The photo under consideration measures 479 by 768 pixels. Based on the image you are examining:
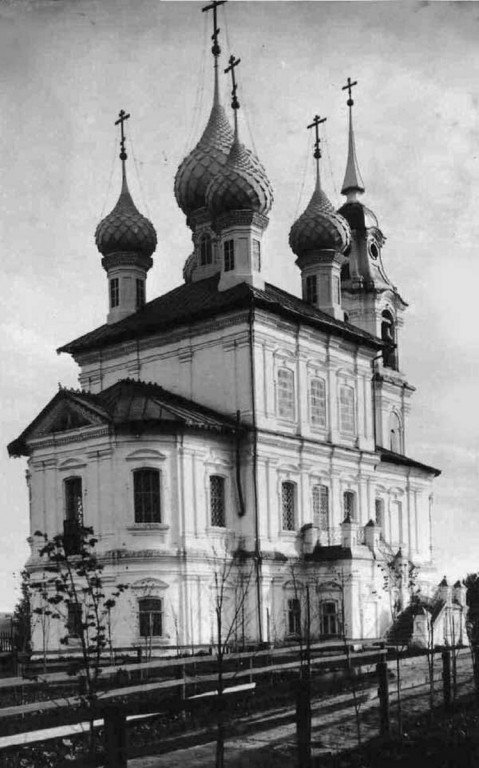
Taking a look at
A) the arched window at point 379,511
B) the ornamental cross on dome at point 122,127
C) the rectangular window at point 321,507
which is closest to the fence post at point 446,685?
the rectangular window at point 321,507

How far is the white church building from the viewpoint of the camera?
1079 inches

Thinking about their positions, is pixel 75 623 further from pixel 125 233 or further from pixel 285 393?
pixel 125 233

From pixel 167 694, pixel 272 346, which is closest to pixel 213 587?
pixel 272 346

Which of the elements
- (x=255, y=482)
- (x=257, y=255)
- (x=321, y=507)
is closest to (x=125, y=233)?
(x=257, y=255)

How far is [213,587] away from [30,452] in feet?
20.9

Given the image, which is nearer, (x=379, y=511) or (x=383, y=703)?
(x=383, y=703)

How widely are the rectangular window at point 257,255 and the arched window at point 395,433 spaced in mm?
13042

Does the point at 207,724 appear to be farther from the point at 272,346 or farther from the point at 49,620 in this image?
the point at 272,346

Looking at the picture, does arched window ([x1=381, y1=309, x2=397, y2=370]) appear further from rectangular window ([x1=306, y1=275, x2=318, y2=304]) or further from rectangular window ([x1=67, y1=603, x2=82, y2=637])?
rectangular window ([x1=67, y1=603, x2=82, y2=637])

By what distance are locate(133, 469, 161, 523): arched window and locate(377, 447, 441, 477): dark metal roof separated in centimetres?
1014

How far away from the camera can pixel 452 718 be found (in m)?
14.8

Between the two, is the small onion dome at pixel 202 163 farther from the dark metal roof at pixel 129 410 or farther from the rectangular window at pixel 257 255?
the dark metal roof at pixel 129 410

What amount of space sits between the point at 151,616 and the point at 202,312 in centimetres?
852

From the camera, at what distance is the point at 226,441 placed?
2911 centimetres
